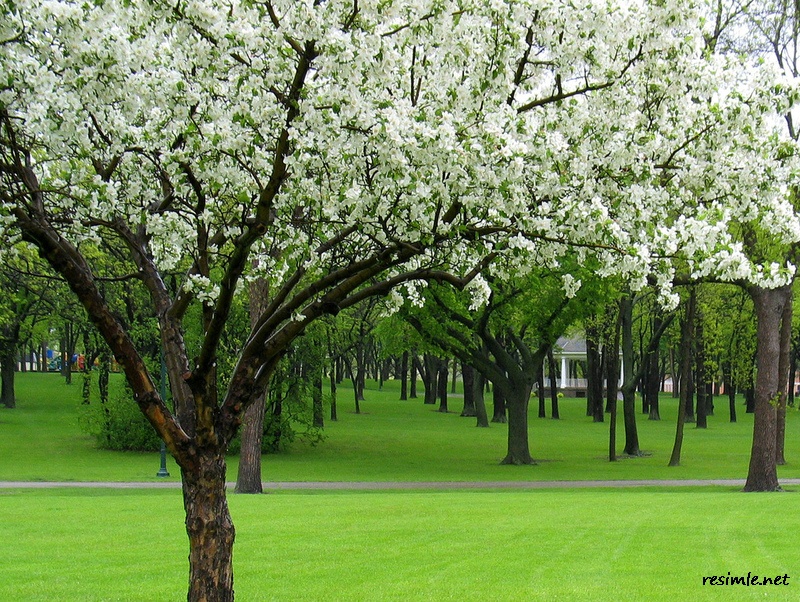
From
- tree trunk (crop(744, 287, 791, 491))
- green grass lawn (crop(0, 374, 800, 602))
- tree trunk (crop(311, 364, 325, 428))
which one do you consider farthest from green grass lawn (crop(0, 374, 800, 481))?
tree trunk (crop(744, 287, 791, 491))

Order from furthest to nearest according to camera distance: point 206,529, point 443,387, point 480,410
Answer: point 443,387 < point 480,410 < point 206,529

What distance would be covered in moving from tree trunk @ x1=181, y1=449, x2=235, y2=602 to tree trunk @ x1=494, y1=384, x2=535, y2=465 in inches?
999

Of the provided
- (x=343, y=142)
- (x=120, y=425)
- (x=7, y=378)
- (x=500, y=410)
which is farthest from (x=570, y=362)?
(x=343, y=142)

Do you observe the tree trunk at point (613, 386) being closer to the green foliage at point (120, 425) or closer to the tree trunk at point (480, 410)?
the tree trunk at point (480, 410)

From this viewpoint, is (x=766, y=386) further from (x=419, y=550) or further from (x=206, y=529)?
(x=206, y=529)

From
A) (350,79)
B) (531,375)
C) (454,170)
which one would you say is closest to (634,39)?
→ (454,170)

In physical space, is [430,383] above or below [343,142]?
below

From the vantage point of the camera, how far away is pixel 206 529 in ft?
22.0

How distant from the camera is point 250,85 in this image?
228 inches

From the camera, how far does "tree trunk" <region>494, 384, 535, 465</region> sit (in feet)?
104

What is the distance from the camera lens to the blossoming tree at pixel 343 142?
18.8ft

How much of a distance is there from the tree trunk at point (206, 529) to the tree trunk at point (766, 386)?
63.5 feet

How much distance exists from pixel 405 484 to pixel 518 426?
7.20m

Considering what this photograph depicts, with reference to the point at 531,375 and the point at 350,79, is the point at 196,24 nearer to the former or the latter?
the point at 350,79
